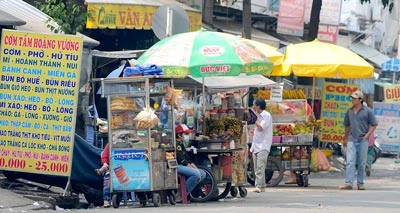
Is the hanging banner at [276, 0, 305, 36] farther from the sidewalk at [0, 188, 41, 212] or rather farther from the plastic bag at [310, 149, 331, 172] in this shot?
the sidewalk at [0, 188, 41, 212]

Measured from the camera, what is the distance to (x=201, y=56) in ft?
52.1

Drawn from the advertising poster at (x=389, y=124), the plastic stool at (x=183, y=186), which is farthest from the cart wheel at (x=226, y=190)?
the advertising poster at (x=389, y=124)

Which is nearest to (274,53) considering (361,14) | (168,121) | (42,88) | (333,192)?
(333,192)

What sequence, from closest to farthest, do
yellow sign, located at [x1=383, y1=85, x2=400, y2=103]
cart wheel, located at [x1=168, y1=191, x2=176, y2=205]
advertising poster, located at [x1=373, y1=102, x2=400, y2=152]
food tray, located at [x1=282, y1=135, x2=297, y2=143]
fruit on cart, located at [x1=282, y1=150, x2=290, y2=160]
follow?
cart wheel, located at [x1=168, y1=191, x2=176, y2=205]
food tray, located at [x1=282, y1=135, x2=297, y2=143]
fruit on cart, located at [x1=282, y1=150, x2=290, y2=160]
advertising poster, located at [x1=373, y1=102, x2=400, y2=152]
yellow sign, located at [x1=383, y1=85, x2=400, y2=103]

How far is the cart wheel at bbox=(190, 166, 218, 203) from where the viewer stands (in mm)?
15898

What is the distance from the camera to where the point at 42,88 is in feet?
47.2

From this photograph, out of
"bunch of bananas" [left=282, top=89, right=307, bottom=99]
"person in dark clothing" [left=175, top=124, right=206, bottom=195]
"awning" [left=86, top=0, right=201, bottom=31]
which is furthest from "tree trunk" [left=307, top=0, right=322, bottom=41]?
"person in dark clothing" [left=175, top=124, right=206, bottom=195]

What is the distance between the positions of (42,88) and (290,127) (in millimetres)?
7044

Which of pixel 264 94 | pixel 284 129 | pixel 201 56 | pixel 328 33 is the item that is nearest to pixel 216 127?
pixel 201 56

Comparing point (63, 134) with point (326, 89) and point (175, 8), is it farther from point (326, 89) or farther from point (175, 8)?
point (326, 89)

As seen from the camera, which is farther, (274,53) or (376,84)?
(376,84)

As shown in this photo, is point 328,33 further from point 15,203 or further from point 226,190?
point 15,203

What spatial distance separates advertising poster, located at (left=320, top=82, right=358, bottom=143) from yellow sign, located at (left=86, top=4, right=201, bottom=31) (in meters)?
5.84

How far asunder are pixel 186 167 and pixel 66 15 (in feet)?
19.3
